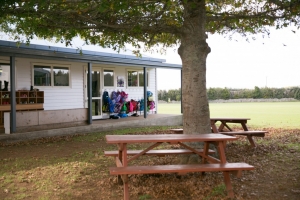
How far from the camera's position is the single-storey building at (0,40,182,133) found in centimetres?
1155

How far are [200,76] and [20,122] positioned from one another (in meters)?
7.84

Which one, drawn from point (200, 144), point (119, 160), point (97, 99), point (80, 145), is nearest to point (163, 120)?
point (97, 99)

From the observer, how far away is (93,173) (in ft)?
21.4

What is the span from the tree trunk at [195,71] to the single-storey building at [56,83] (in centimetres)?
420

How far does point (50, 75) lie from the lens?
48.0 ft

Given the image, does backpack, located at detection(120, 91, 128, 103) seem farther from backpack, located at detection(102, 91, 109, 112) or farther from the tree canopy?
the tree canopy

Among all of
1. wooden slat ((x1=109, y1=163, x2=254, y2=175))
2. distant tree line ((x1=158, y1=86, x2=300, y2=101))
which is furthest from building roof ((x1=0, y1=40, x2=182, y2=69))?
distant tree line ((x1=158, y1=86, x2=300, y2=101))

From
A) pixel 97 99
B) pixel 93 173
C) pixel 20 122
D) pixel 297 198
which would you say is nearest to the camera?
pixel 297 198

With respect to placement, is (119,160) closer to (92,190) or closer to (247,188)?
(92,190)

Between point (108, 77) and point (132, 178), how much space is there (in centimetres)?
1217

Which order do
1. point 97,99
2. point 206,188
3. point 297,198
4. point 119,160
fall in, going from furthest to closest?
point 97,99 < point 119,160 < point 206,188 < point 297,198

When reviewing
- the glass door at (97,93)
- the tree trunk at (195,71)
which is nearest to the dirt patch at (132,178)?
the tree trunk at (195,71)

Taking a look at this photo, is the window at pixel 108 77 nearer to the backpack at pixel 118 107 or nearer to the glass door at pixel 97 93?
the glass door at pixel 97 93

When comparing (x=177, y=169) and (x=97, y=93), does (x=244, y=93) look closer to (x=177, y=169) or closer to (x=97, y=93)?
(x=97, y=93)
